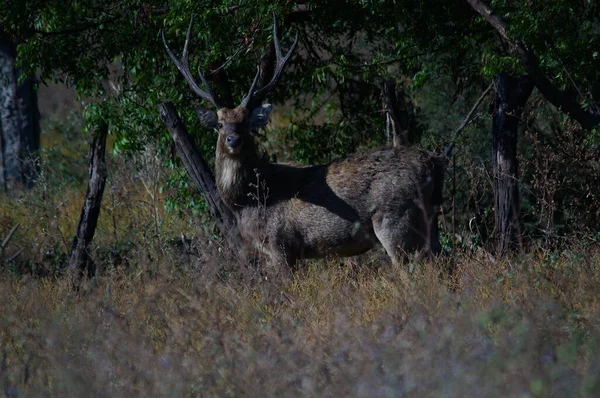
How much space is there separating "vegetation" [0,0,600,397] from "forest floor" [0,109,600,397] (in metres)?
0.02

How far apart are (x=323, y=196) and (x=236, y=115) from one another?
119cm

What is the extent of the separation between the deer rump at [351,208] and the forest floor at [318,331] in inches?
11.6

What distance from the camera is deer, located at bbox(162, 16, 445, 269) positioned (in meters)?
8.74

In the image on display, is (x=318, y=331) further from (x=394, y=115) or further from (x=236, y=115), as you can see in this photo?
(x=394, y=115)

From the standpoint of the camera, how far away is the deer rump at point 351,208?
8719 millimetres

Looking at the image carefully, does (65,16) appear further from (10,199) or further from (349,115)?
(10,199)

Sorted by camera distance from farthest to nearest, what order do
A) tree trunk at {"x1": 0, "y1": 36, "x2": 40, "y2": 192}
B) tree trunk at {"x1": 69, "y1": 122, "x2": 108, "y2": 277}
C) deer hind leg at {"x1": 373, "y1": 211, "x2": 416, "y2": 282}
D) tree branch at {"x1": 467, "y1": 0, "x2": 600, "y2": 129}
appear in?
tree trunk at {"x1": 0, "y1": 36, "x2": 40, "y2": 192}
tree trunk at {"x1": 69, "y1": 122, "x2": 108, "y2": 277}
deer hind leg at {"x1": 373, "y1": 211, "x2": 416, "y2": 282}
tree branch at {"x1": 467, "y1": 0, "x2": 600, "y2": 129}

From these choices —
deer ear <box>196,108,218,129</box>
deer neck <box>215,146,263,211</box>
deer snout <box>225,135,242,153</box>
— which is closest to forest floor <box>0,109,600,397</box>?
deer neck <box>215,146,263,211</box>

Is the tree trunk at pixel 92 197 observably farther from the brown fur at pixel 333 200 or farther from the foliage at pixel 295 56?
the brown fur at pixel 333 200

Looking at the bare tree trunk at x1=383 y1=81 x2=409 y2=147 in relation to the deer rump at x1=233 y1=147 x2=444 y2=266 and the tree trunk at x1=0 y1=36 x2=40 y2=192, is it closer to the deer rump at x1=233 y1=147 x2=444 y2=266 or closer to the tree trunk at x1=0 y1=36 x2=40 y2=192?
the deer rump at x1=233 y1=147 x2=444 y2=266

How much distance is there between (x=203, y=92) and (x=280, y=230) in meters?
1.62

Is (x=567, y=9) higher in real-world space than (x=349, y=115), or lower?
higher

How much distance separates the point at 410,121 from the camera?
11477mm

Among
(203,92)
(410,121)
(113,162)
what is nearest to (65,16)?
(203,92)
